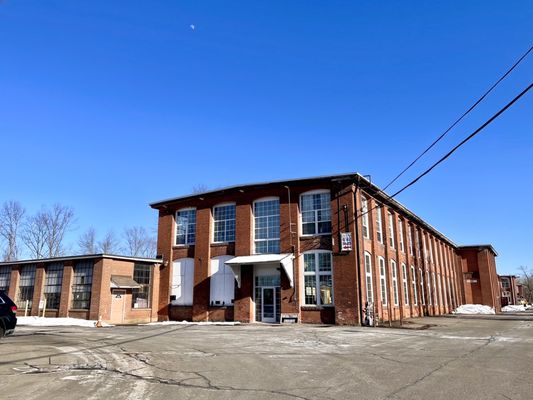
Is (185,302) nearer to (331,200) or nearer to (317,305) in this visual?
(317,305)

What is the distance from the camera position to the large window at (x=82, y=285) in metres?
28.9

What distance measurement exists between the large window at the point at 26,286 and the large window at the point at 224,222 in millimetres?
14485

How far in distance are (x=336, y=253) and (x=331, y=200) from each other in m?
3.21

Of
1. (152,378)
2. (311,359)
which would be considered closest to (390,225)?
(311,359)

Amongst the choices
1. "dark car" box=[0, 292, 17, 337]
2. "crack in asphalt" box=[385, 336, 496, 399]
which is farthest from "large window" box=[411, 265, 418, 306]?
"dark car" box=[0, 292, 17, 337]

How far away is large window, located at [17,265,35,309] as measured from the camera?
3278cm

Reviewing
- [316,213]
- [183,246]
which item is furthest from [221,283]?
[316,213]

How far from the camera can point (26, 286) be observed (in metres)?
33.3

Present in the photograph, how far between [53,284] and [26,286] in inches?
135

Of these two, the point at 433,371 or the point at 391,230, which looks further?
the point at 391,230

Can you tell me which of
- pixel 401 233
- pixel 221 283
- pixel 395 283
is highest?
pixel 401 233

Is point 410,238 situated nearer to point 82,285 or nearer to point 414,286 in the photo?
point 414,286

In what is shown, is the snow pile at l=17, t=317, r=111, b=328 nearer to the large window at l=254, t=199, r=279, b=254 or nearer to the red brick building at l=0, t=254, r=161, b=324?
the red brick building at l=0, t=254, r=161, b=324

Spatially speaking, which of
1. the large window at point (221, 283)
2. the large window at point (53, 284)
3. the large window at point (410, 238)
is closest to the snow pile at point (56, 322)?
the large window at point (53, 284)
